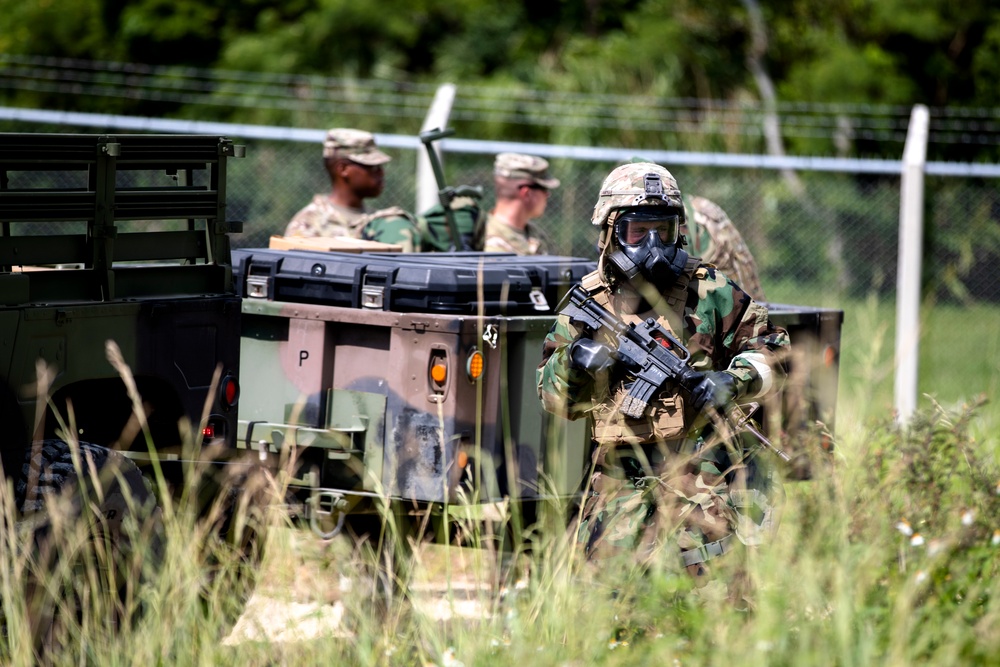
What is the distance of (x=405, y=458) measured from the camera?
5305mm

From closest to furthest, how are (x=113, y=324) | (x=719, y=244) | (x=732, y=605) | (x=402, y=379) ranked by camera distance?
(x=732, y=605), (x=113, y=324), (x=402, y=379), (x=719, y=244)

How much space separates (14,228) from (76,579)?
22.4 feet

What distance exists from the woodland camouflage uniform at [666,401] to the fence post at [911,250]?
4.53 m

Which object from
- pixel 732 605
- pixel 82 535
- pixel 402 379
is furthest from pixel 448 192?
pixel 732 605

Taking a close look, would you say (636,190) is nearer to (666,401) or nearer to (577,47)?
(666,401)

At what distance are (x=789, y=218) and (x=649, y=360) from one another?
276 inches

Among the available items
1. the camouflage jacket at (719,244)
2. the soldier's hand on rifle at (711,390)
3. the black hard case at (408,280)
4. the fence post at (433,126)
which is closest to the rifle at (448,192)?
the fence post at (433,126)

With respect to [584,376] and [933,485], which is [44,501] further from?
[933,485]

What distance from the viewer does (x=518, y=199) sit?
791 cm

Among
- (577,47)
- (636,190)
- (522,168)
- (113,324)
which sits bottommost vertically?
(113,324)

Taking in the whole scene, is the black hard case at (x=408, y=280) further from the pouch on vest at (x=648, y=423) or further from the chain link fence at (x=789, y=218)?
the chain link fence at (x=789, y=218)

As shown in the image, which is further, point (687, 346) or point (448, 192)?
point (448, 192)

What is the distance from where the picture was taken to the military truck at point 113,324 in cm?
408

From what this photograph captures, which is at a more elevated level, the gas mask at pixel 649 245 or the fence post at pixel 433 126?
the fence post at pixel 433 126
